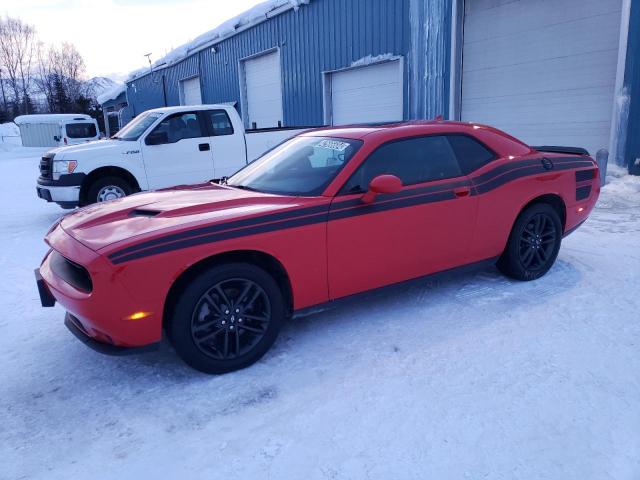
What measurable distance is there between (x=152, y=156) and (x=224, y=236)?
18.2ft

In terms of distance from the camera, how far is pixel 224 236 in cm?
294

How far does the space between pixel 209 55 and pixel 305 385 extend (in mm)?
20375

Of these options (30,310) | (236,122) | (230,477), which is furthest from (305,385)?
(236,122)

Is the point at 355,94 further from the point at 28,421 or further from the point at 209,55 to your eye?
the point at 28,421

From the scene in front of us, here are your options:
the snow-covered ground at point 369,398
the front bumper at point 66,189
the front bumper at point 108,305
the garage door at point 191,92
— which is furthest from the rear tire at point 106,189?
the garage door at point 191,92

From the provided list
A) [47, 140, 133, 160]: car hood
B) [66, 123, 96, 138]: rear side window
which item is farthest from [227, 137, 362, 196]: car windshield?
[66, 123, 96, 138]: rear side window

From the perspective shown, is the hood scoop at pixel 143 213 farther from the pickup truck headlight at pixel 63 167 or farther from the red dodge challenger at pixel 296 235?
the pickup truck headlight at pixel 63 167

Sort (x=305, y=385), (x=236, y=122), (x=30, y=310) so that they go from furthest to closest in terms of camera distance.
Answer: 1. (x=236, y=122)
2. (x=30, y=310)
3. (x=305, y=385)

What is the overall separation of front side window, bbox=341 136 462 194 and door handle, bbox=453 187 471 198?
0.42 feet

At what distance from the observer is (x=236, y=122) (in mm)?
8484

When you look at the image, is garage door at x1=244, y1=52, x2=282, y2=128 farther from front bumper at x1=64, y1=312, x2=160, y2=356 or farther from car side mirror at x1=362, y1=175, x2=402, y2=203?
front bumper at x1=64, y1=312, x2=160, y2=356

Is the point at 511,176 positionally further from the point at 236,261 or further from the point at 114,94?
the point at 114,94

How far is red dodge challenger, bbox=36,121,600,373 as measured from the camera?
110 inches

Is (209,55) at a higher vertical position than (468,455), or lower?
higher
